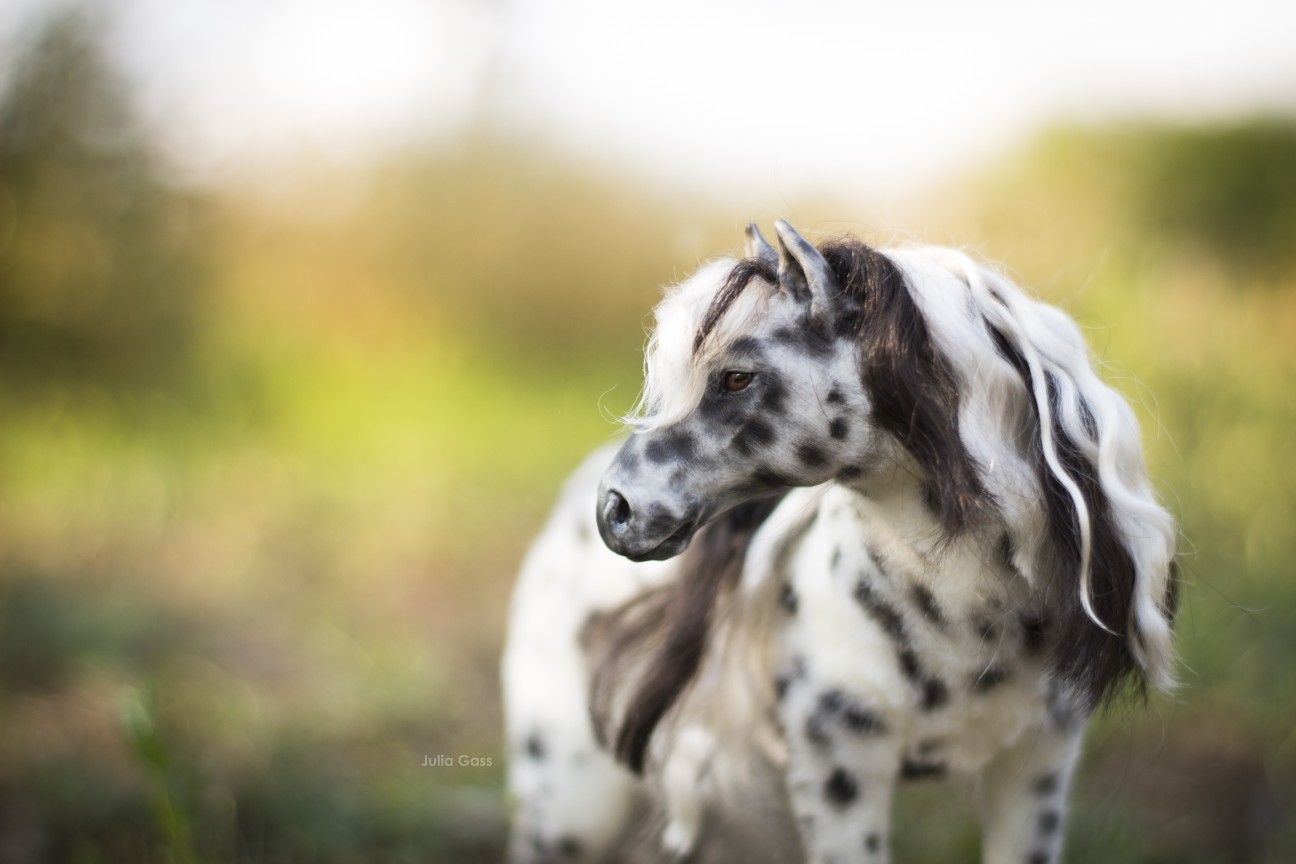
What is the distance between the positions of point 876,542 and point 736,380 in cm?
36

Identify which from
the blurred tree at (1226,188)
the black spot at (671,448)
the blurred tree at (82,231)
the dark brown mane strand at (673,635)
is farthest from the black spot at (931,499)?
the blurred tree at (82,231)

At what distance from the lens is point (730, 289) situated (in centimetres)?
135

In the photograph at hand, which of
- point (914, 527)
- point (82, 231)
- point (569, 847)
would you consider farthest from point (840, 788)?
point (82, 231)

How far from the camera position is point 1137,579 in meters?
1.35

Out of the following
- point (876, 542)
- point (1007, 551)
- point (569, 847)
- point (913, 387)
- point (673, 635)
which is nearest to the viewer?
point (913, 387)

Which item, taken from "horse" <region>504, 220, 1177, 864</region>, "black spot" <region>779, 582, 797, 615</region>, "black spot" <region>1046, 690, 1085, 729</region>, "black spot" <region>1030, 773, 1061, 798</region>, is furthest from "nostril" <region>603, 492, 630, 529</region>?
"black spot" <region>1030, 773, 1061, 798</region>

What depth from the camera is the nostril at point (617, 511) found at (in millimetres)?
1346

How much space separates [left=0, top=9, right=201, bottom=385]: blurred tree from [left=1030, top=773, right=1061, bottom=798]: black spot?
564 cm

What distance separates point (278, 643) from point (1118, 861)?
3175 millimetres

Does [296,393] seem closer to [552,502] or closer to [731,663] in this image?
[552,502]

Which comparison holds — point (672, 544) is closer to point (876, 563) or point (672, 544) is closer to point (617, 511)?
point (617, 511)

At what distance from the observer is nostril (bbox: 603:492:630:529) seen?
1346 mm

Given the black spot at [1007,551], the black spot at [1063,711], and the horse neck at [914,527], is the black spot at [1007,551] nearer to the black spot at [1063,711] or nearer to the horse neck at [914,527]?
the horse neck at [914,527]

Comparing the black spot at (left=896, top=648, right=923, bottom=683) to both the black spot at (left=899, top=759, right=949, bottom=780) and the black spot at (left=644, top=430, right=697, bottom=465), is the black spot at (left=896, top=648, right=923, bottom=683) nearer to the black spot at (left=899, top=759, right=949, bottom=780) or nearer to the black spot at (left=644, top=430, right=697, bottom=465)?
the black spot at (left=899, top=759, right=949, bottom=780)
